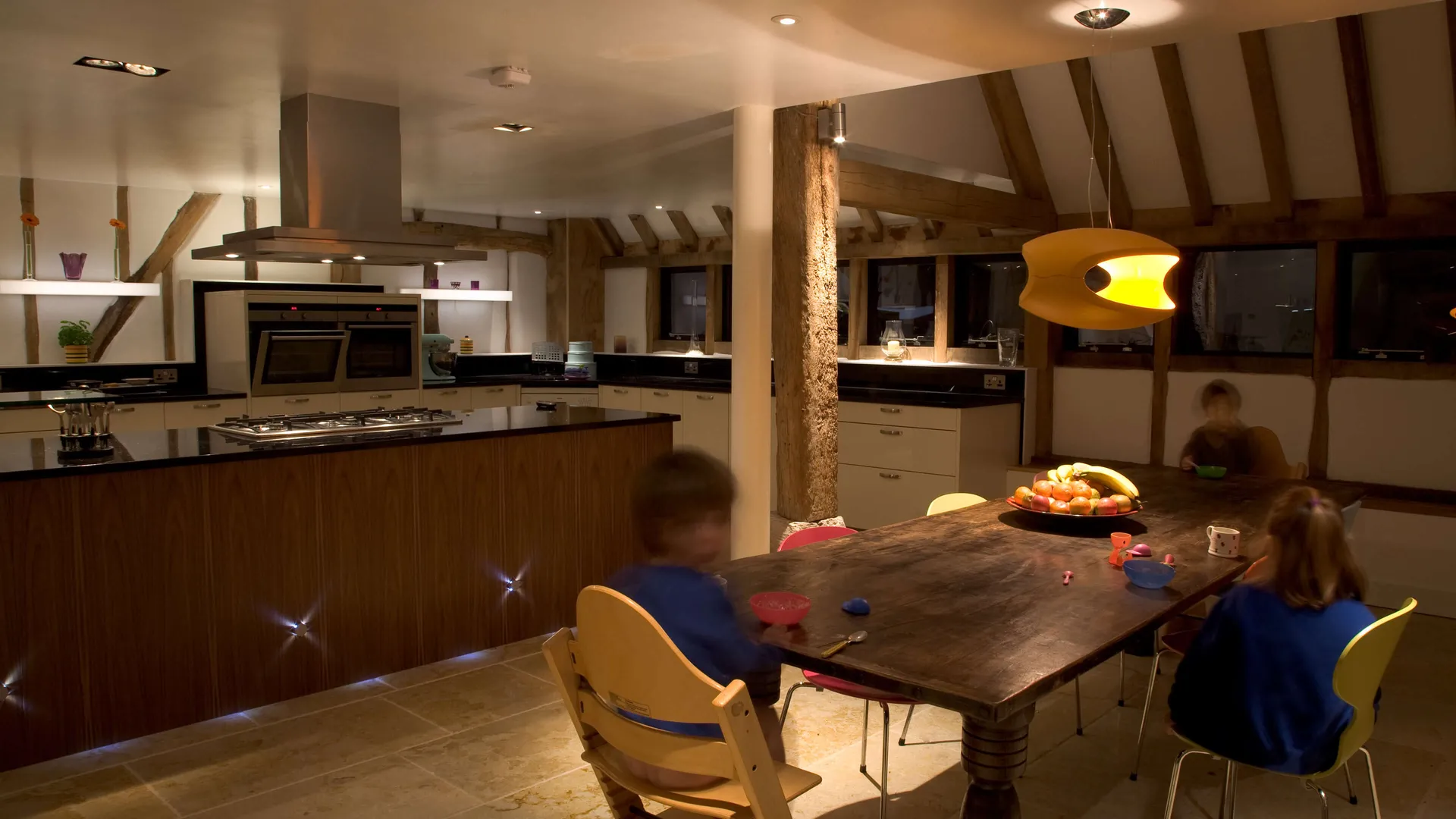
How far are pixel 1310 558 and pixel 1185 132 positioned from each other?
13.2 ft

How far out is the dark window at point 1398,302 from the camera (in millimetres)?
5254

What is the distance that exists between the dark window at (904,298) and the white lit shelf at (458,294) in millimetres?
3091

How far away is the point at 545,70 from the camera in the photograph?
3779 mm

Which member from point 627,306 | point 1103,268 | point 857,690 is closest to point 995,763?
point 857,690

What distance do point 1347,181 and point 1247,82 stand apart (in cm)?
79

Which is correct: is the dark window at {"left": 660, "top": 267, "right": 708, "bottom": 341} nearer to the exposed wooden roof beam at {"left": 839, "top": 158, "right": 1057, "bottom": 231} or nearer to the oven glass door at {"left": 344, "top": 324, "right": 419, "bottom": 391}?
the oven glass door at {"left": 344, "top": 324, "right": 419, "bottom": 391}

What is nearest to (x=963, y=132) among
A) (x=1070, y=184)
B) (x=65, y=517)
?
(x=1070, y=184)

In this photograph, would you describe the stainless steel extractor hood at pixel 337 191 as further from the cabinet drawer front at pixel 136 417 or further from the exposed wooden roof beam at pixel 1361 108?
the exposed wooden roof beam at pixel 1361 108

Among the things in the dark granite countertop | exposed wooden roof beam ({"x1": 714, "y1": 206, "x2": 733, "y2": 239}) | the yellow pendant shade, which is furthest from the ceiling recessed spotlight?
exposed wooden roof beam ({"x1": 714, "y1": 206, "x2": 733, "y2": 239})

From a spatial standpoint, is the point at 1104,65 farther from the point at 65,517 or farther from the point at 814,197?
the point at 65,517

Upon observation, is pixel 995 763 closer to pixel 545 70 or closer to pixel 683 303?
pixel 545 70

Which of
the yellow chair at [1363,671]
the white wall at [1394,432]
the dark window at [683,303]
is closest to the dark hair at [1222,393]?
the white wall at [1394,432]

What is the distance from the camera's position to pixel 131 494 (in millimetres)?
3139

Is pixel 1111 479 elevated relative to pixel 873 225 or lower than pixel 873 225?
lower
